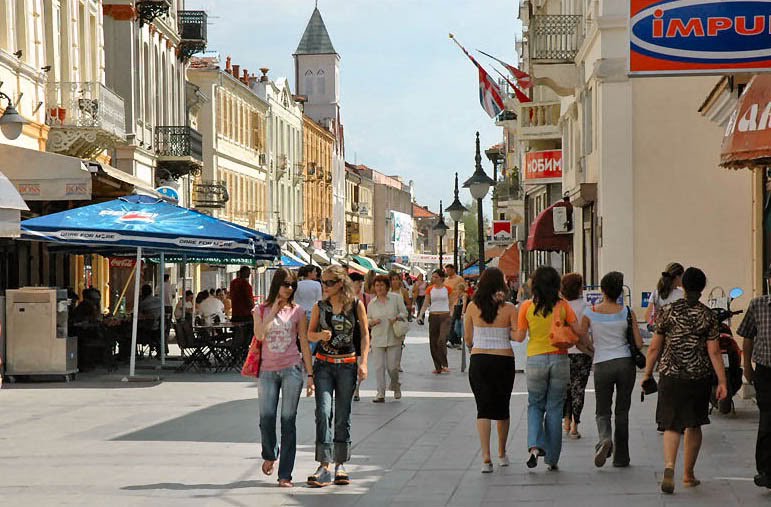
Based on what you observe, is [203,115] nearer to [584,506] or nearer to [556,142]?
[556,142]

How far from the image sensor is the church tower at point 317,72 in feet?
370

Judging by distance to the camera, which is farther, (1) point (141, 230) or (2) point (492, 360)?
(1) point (141, 230)

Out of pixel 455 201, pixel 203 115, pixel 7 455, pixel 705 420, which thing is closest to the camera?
pixel 705 420

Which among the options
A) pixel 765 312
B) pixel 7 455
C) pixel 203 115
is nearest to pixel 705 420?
pixel 765 312

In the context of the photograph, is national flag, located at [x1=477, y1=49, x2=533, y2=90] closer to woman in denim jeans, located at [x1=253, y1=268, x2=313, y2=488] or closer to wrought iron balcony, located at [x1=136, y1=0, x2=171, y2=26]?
wrought iron balcony, located at [x1=136, y1=0, x2=171, y2=26]

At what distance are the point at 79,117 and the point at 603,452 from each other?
846 inches

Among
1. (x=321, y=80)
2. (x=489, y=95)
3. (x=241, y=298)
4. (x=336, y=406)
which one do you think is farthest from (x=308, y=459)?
(x=321, y=80)

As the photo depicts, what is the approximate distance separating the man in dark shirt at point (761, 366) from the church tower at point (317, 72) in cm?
10251

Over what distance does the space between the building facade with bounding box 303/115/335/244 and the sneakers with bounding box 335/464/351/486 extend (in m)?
76.6

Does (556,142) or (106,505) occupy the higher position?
(556,142)

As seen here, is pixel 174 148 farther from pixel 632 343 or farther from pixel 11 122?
pixel 632 343

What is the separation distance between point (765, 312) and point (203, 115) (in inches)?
2050

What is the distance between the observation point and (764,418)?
10180 mm

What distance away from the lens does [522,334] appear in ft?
37.7
